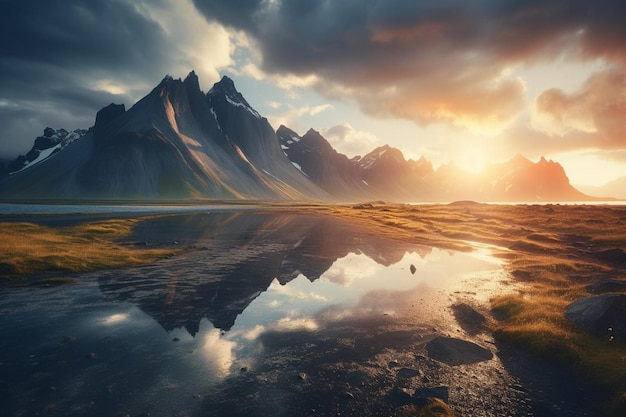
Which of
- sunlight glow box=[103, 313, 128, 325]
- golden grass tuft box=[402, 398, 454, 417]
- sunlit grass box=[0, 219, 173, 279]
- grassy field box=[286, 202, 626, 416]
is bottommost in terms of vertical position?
sunlit grass box=[0, 219, 173, 279]

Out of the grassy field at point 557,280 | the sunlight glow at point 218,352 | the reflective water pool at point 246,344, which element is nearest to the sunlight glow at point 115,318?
the reflective water pool at point 246,344

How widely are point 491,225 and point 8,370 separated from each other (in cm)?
8774

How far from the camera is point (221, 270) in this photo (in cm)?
3419

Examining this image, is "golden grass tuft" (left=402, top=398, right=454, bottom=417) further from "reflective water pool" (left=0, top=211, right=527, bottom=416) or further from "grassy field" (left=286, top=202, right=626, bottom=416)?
"grassy field" (left=286, top=202, right=626, bottom=416)

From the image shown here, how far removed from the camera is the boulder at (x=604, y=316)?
58.4ft

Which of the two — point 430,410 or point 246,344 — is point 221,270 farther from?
point 430,410

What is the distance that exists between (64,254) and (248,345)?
29.8m

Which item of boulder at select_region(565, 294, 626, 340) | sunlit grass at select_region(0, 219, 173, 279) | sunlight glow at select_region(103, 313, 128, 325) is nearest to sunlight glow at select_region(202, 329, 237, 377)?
sunlight glow at select_region(103, 313, 128, 325)

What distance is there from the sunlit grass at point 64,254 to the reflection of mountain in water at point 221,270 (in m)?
3.49

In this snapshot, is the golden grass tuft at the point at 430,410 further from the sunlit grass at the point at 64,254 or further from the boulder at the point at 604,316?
the sunlit grass at the point at 64,254

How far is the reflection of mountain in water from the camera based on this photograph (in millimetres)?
22842

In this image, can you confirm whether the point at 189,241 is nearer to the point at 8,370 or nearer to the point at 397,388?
the point at 8,370

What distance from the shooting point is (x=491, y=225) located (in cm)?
8150

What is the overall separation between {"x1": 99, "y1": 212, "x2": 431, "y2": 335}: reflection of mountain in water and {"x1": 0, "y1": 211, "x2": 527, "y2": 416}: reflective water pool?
0.22 meters
